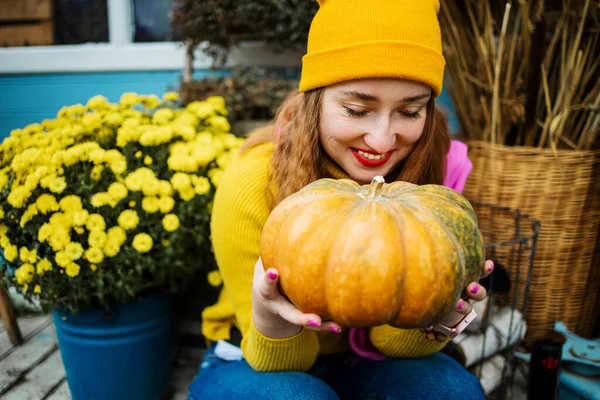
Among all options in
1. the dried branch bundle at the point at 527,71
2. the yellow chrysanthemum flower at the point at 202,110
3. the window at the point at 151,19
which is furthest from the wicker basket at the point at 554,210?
the window at the point at 151,19

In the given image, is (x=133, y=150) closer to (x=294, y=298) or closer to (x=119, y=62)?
(x=294, y=298)

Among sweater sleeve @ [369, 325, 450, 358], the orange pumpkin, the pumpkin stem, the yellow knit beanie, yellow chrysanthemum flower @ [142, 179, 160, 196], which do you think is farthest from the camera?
yellow chrysanthemum flower @ [142, 179, 160, 196]

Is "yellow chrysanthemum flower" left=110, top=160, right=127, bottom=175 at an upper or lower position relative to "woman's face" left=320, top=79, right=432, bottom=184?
lower

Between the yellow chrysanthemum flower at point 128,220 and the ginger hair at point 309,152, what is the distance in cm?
62

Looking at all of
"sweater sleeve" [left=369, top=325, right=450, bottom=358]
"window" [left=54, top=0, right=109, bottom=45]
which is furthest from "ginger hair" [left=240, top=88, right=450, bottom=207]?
"window" [left=54, top=0, right=109, bottom=45]

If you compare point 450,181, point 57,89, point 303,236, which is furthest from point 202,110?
point 57,89

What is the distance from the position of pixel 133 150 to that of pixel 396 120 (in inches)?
46.1

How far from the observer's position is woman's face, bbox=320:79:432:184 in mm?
1244

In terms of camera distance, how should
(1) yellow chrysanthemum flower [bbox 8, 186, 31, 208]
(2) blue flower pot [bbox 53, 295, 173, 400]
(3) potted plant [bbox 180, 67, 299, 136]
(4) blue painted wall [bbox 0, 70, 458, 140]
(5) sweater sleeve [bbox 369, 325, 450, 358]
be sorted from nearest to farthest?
(5) sweater sleeve [bbox 369, 325, 450, 358], (1) yellow chrysanthemum flower [bbox 8, 186, 31, 208], (2) blue flower pot [bbox 53, 295, 173, 400], (3) potted plant [bbox 180, 67, 299, 136], (4) blue painted wall [bbox 0, 70, 458, 140]

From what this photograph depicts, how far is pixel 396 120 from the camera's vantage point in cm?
127

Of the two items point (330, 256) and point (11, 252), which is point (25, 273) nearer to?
point (11, 252)

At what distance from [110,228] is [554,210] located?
1.93 meters

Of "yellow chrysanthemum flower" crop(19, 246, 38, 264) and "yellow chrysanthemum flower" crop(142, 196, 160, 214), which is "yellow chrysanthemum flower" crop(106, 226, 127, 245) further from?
"yellow chrysanthemum flower" crop(19, 246, 38, 264)

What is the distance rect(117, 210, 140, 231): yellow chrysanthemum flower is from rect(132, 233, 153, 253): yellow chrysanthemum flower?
0.04 m
